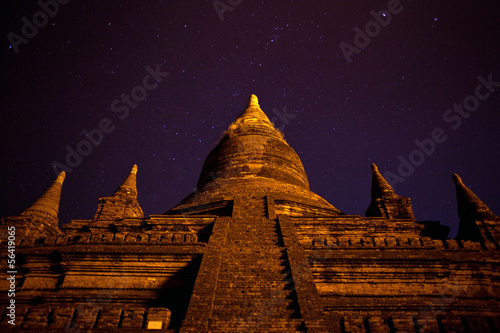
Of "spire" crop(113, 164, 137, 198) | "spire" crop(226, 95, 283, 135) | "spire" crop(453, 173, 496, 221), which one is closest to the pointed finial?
"spire" crop(226, 95, 283, 135)

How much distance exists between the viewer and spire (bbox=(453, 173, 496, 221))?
1156cm

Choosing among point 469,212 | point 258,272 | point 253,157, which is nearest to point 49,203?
point 253,157

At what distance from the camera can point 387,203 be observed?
13.4 meters

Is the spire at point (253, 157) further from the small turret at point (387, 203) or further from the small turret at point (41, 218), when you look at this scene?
the small turret at point (41, 218)

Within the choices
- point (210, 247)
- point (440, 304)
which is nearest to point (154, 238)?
point (210, 247)

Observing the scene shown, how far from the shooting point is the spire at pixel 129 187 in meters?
14.0

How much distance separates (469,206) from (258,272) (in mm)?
9943

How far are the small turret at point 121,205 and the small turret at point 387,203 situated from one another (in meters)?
10.7

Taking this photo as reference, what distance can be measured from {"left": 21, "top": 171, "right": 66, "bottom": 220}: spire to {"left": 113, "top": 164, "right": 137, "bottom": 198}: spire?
3166mm

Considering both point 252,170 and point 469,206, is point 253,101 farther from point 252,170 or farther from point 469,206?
point 469,206

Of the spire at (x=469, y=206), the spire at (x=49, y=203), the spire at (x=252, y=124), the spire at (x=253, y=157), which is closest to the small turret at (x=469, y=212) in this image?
the spire at (x=469, y=206)

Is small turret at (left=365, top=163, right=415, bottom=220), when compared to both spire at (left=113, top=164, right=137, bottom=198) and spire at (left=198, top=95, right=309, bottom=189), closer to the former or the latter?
spire at (left=198, top=95, right=309, bottom=189)

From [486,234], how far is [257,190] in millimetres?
8301

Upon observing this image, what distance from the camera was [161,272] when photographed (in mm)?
8203
